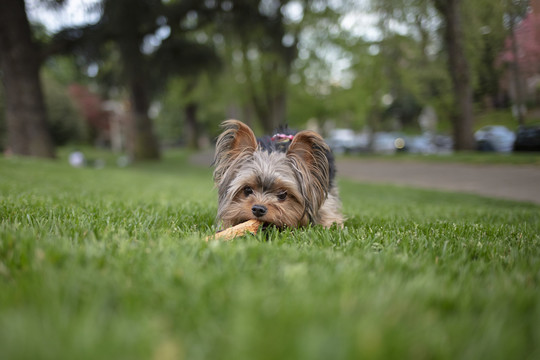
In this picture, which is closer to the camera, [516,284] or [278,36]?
[516,284]

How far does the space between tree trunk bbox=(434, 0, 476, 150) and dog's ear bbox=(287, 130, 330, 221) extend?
14391 mm

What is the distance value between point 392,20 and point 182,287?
18340 millimetres

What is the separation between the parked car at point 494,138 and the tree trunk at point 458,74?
87 centimetres

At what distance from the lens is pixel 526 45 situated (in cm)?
1173

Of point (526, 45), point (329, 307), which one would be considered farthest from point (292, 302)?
point (526, 45)

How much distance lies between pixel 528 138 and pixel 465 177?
141 inches

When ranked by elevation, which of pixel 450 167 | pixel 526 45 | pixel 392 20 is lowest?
pixel 450 167

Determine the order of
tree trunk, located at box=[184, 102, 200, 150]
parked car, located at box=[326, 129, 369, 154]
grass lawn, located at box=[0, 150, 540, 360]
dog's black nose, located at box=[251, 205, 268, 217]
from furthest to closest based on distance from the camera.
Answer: parked car, located at box=[326, 129, 369, 154] → tree trunk, located at box=[184, 102, 200, 150] → dog's black nose, located at box=[251, 205, 268, 217] → grass lawn, located at box=[0, 150, 540, 360]

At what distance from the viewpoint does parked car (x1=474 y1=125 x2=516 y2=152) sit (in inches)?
664

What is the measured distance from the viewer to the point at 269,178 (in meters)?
3.96

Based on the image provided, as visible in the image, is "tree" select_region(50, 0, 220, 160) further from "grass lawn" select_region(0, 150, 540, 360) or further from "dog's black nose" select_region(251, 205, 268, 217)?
Result: "grass lawn" select_region(0, 150, 540, 360)

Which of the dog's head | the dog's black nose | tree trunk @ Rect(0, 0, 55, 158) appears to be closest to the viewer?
the dog's black nose

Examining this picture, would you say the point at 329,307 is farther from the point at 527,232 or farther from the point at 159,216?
the point at 527,232

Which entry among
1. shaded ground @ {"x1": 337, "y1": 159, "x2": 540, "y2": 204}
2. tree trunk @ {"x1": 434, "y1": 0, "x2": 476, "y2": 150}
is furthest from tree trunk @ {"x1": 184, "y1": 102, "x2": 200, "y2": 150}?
→ tree trunk @ {"x1": 434, "y1": 0, "x2": 476, "y2": 150}
